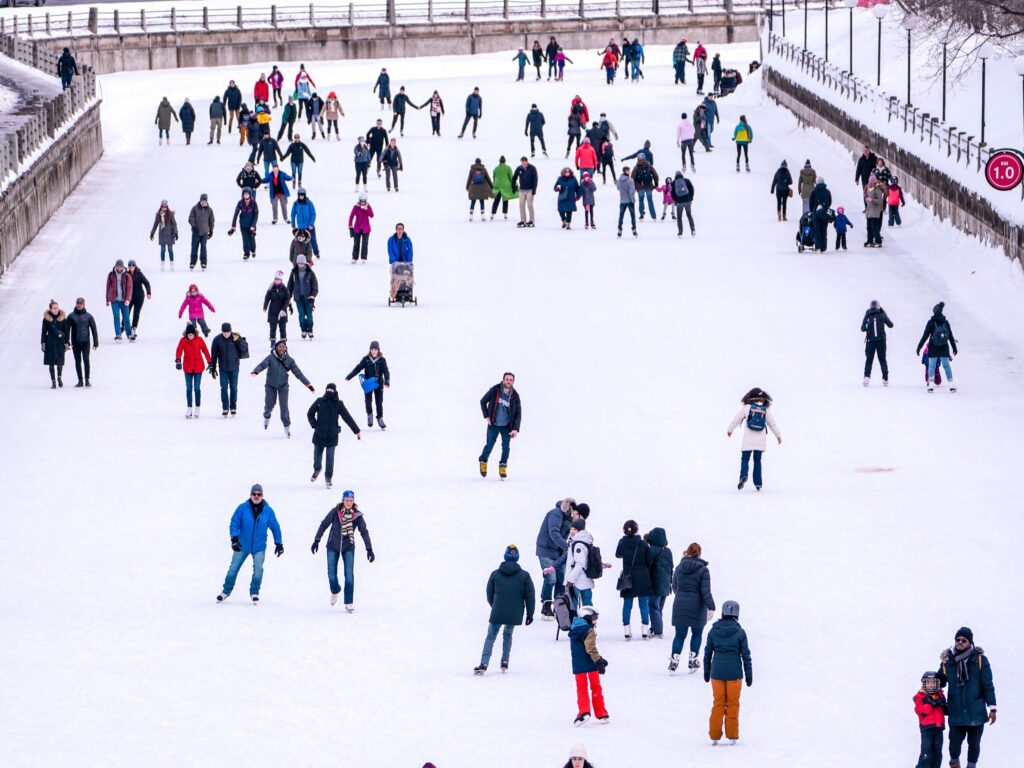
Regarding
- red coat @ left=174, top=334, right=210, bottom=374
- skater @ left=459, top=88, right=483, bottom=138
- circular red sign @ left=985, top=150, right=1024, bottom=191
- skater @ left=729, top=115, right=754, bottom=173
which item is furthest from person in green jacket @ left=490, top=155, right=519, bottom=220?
red coat @ left=174, top=334, right=210, bottom=374

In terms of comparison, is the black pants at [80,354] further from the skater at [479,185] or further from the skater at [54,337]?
the skater at [479,185]

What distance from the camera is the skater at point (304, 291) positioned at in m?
27.6

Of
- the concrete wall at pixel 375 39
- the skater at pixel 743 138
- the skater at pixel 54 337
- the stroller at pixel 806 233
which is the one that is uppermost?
the concrete wall at pixel 375 39

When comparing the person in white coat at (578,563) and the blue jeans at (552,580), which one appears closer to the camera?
the person in white coat at (578,563)

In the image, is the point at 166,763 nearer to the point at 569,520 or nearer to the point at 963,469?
the point at 569,520

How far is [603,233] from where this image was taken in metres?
36.2

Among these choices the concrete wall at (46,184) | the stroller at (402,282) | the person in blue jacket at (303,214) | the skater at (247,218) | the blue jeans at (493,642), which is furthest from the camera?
the concrete wall at (46,184)

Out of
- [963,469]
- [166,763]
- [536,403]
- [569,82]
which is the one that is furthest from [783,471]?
[569,82]

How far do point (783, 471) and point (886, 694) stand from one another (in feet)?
21.8

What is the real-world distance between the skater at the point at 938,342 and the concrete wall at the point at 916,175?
585cm

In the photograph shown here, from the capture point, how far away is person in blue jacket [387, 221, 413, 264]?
29.9 m

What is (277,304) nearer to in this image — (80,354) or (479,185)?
(80,354)

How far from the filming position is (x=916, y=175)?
37.6 m

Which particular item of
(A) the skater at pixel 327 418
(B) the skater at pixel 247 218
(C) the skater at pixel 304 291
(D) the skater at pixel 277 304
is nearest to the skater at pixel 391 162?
(B) the skater at pixel 247 218
